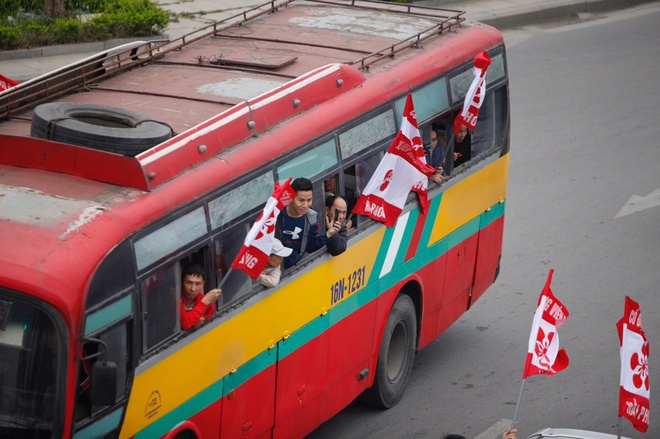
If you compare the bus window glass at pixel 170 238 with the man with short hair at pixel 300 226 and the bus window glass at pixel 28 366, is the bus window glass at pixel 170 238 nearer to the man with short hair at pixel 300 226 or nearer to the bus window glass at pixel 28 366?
the bus window glass at pixel 28 366

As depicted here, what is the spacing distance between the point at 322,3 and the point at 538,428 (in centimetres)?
513

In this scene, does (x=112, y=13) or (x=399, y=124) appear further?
(x=112, y=13)

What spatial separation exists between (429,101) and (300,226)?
240 cm

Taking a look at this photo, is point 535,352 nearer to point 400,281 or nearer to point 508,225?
point 400,281

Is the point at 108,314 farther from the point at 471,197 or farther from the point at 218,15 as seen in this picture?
the point at 218,15

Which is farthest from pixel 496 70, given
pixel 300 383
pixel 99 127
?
pixel 99 127

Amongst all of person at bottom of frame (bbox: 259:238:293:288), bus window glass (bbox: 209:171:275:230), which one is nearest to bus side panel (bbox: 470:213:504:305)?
person at bottom of frame (bbox: 259:238:293:288)

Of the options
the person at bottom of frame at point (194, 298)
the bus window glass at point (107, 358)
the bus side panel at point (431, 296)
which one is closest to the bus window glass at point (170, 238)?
the person at bottom of frame at point (194, 298)

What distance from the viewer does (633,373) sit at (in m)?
8.62

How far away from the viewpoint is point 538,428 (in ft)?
36.4

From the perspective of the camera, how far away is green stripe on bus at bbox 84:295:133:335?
23.2 ft

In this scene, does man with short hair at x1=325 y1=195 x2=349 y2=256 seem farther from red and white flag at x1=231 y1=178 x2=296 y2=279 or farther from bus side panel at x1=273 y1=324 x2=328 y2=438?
red and white flag at x1=231 y1=178 x2=296 y2=279

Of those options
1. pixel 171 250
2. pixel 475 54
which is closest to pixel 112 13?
pixel 475 54

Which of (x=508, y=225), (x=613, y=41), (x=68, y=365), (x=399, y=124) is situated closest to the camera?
(x=68, y=365)
